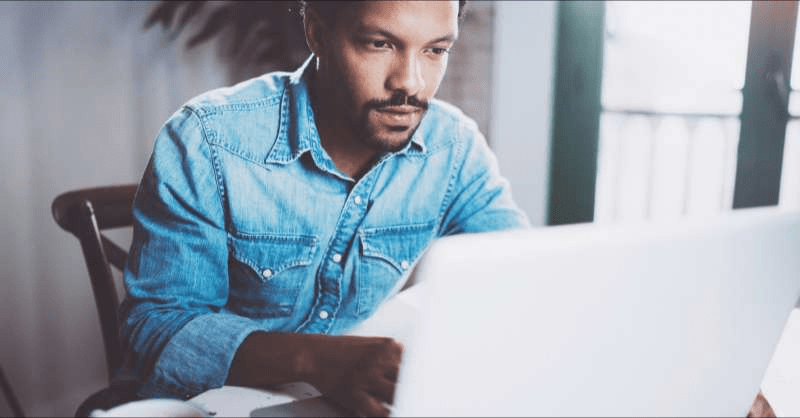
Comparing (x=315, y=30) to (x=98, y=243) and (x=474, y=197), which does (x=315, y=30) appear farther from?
(x=98, y=243)

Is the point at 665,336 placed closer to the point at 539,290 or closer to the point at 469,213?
the point at 539,290

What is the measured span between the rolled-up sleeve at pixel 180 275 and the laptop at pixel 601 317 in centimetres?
47

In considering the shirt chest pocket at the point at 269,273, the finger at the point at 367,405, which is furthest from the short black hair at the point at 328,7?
the finger at the point at 367,405

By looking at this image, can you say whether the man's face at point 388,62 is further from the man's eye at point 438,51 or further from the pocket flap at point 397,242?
the pocket flap at point 397,242

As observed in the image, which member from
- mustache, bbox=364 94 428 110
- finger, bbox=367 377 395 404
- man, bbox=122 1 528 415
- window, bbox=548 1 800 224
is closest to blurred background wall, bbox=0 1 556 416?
window, bbox=548 1 800 224

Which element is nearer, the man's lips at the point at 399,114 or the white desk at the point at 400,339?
the white desk at the point at 400,339

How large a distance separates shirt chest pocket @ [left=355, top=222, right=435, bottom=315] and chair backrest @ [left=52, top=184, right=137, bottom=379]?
0.51 m

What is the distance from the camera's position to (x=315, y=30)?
1140 millimetres

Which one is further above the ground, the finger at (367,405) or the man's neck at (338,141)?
the man's neck at (338,141)

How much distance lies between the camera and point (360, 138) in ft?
3.73

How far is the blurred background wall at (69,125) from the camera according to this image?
84.5 inches

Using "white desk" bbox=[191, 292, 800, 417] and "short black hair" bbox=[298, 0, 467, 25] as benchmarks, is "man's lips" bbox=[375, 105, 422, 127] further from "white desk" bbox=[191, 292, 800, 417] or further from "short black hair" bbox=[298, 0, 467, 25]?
"white desk" bbox=[191, 292, 800, 417]

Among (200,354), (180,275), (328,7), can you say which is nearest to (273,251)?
(180,275)

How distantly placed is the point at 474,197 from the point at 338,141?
1.00ft
